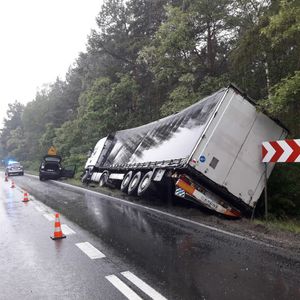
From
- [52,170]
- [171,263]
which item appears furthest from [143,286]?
[52,170]

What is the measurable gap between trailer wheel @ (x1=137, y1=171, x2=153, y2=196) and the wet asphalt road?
342 cm

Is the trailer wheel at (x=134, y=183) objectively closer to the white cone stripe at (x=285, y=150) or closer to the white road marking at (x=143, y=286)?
the white cone stripe at (x=285, y=150)

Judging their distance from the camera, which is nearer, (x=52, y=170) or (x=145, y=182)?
(x=145, y=182)

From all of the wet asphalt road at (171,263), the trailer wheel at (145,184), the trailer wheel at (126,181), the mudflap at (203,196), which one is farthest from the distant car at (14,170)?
the mudflap at (203,196)

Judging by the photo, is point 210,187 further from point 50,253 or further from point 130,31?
point 130,31

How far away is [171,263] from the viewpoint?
6527mm

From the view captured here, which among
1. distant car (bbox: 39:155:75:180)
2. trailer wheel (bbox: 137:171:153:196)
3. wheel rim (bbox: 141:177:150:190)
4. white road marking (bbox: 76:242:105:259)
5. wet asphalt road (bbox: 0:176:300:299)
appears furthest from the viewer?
distant car (bbox: 39:155:75:180)

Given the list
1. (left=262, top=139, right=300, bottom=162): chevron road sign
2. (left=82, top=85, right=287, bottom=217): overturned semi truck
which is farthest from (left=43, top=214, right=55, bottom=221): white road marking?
(left=262, top=139, right=300, bottom=162): chevron road sign

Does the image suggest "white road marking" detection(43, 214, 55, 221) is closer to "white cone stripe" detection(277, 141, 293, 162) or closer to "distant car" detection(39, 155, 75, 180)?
"white cone stripe" detection(277, 141, 293, 162)

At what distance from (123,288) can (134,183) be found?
33.3 feet

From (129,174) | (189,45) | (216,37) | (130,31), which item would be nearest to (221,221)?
(129,174)

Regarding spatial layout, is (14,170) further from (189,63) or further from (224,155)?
(224,155)

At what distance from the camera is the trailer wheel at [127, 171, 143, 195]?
15.3 meters

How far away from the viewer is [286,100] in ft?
34.6
